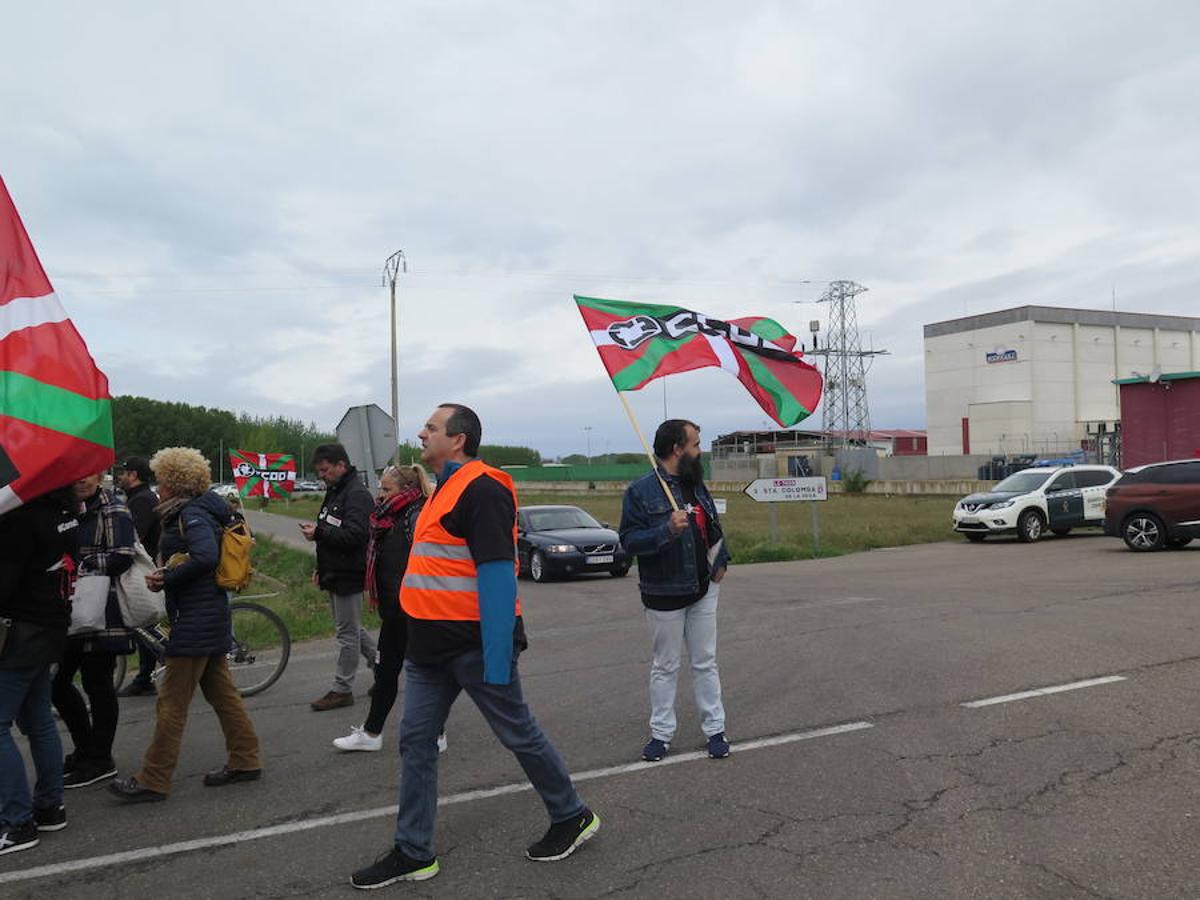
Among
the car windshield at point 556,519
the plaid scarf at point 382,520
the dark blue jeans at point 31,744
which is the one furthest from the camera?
the car windshield at point 556,519

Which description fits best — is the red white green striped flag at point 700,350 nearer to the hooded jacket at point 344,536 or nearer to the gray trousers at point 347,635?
the hooded jacket at point 344,536

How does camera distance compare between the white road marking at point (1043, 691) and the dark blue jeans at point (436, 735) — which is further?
the white road marking at point (1043, 691)

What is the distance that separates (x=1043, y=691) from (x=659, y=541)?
3.33 meters

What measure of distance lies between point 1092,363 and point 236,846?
85653mm

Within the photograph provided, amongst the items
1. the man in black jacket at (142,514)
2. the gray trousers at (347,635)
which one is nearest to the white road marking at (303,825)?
the gray trousers at (347,635)

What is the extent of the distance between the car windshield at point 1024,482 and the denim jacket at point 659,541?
1928cm

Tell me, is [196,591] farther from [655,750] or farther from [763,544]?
[763,544]

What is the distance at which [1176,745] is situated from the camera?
5555 mm

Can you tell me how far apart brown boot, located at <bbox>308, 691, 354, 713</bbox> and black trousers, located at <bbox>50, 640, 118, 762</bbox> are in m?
1.72

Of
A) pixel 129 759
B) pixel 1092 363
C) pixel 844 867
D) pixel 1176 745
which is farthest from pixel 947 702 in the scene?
pixel 1092 363

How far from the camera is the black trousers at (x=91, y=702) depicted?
5.69 meters

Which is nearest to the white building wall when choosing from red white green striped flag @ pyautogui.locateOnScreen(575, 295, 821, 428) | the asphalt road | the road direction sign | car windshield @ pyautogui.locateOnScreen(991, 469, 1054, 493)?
car windshield @ pyautogui.locateOnScreen(991, 469, 1054, 493)

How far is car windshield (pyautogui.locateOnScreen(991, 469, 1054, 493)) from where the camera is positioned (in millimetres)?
22766

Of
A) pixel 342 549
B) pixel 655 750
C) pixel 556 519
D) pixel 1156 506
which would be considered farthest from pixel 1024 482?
pixel 655 750
